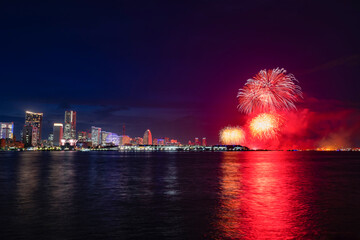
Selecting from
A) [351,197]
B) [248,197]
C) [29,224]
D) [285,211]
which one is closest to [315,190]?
[351,197]

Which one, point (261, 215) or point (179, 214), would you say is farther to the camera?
point (179, 214)

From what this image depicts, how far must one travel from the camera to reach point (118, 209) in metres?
25.2

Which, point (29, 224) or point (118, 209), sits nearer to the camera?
point (29, 224)

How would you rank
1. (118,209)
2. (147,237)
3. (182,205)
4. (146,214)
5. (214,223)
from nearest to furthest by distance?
1. (147,237)
2. (214,223)
3. (146,214)
4. (118,209)
5. (182,205)

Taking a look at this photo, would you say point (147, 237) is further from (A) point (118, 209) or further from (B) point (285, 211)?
(B) point (285, 211)

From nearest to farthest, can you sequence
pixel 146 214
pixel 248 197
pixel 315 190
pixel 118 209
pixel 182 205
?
pixel 146 214
pixel 118 209
pixel 182 205
pixel 248 197
pixel 315 190

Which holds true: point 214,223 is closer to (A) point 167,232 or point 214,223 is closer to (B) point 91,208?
(A) point 167,232

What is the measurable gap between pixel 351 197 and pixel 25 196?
3279 cm

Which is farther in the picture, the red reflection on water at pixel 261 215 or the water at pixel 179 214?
the water at pixel 179 214

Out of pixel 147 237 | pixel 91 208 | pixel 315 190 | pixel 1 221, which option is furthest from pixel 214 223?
pixel 315 190

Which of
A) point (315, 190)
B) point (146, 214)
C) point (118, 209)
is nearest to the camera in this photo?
point (146, 214)

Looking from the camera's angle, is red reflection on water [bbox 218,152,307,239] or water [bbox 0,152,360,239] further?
water [bbox 0,152,360,239]

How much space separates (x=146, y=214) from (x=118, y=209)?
3.21 metres

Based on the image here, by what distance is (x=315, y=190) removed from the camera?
36812 millimetres
